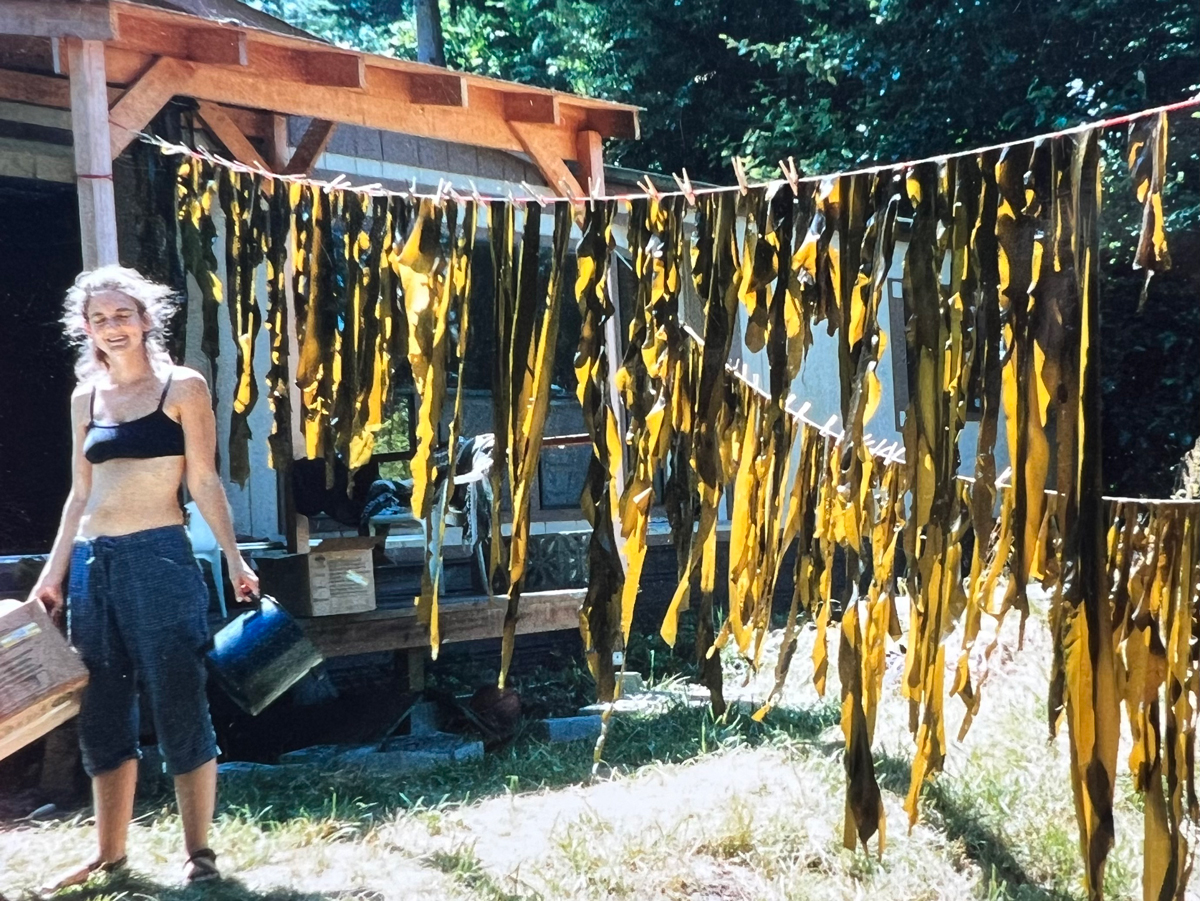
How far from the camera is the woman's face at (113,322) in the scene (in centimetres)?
384

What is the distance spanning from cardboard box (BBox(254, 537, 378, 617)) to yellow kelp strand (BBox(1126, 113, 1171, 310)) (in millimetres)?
4835

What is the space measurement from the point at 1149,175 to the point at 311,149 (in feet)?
19.5

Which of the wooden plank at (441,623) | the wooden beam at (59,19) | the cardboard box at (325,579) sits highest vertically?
the wooden beam at (59,19)

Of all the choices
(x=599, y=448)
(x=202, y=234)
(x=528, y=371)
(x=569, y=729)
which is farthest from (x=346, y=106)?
(x=599, y=448)

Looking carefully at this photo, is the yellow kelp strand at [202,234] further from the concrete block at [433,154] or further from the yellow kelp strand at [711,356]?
the concrete block at [433,154]

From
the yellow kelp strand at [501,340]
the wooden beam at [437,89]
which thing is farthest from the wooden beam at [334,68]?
the yellow kelp strand at [501,340]

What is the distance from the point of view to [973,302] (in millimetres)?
2455

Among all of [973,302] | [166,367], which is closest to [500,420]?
[973,302]

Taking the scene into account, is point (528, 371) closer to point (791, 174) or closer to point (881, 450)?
point (791, 174)

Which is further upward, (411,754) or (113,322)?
(113,322)

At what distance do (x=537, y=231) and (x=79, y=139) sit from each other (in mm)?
3017

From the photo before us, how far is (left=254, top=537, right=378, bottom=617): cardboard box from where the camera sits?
250 inches

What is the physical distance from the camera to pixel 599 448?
2.88 m

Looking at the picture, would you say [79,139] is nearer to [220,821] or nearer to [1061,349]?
[220,821]
